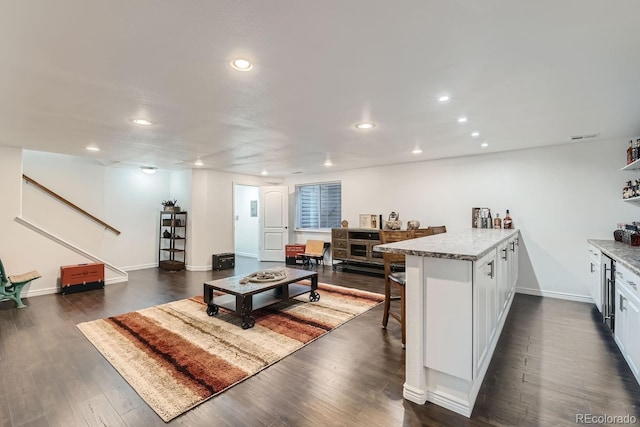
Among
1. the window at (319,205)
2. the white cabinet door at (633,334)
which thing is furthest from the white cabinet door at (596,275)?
the window at (319,205)

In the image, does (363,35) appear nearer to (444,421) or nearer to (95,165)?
(444,421)

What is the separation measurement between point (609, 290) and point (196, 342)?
4.10 metres

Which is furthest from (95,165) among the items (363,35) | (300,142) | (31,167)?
(363,35)

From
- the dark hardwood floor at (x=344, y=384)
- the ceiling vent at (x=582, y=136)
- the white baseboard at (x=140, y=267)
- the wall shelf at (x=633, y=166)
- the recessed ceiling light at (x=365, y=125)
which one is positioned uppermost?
the ceiling vent at (x=582, y=136)

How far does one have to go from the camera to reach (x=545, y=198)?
4.47 m

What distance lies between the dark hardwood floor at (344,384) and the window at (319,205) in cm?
413

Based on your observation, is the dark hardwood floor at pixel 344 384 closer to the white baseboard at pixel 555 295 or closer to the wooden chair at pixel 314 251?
the white baseboard at pixel 555 295

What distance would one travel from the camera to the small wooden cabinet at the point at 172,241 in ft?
21.9

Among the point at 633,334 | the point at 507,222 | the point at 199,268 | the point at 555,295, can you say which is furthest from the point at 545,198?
the point at 199,268

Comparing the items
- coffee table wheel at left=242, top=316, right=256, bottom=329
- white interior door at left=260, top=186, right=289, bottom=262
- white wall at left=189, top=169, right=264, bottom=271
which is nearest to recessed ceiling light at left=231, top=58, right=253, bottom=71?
coffee table wheel at left=242, top=316, right=256, bottom=329

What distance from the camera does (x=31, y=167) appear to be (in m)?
5.30

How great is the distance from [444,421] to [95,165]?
7289mm

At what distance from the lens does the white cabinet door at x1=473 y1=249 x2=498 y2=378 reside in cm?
189

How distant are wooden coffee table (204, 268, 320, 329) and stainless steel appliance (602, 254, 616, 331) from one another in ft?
10.4
